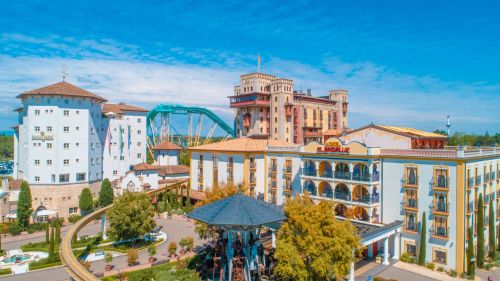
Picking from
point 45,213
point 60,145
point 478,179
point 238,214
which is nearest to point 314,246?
point 238,214

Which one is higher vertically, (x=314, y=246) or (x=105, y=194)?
(x=314, y=246)

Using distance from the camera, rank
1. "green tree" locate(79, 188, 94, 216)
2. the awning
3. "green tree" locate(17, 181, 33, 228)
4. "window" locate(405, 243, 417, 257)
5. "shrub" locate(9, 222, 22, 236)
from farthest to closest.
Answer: "green tree" locate(79, 188, 94, 216) < the awning < "green tree" locate(17, 181, 33, 228) < "shrub" locate(9, 222, 22, 236) < "window" locate(405, 243, 417, 257)

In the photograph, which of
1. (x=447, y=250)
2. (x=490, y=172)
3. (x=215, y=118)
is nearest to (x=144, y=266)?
(x=447, y=250)

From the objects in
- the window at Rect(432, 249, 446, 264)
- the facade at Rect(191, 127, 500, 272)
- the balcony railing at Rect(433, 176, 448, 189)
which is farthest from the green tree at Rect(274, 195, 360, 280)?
the balcony railing at Rect(433, 176, 448, 189)

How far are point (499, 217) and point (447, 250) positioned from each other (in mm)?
13223

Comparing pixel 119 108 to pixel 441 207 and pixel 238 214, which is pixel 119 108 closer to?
pixel 238 214

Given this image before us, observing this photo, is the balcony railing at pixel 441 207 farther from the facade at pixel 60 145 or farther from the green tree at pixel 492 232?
the facade at pixel 60 145

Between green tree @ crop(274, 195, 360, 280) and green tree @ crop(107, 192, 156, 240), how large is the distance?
21004 millimetres

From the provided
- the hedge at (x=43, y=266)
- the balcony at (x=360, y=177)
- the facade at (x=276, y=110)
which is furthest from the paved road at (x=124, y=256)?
the facade at (x=276, y=110)

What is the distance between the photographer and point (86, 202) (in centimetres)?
6181

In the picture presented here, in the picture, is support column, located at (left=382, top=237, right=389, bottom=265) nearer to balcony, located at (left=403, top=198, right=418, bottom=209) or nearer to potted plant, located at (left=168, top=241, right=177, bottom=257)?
balcony, located at (left=403, top=198, right=418, bottom=209)

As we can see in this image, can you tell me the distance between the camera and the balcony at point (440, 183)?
35906mm

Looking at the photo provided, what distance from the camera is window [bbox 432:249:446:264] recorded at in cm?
3612

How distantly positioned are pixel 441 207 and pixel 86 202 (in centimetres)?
5519
